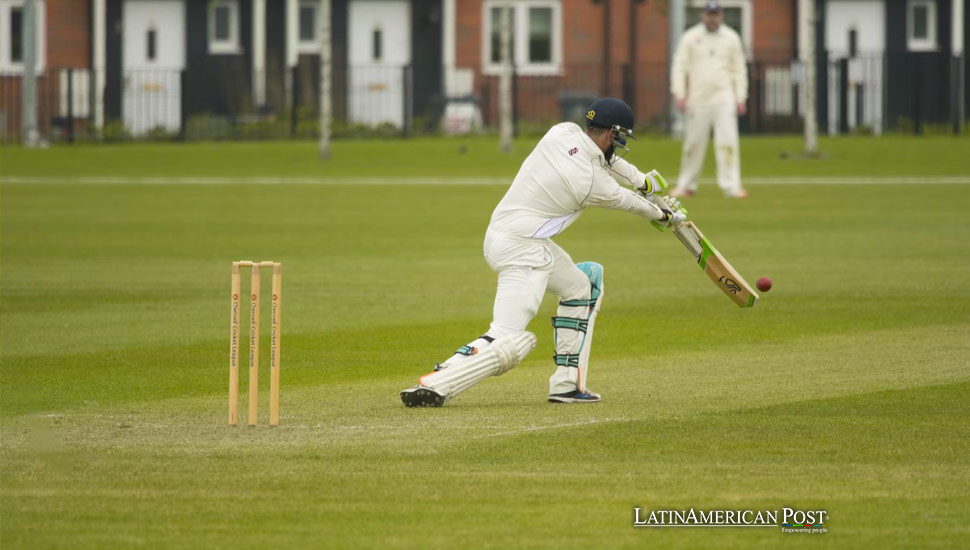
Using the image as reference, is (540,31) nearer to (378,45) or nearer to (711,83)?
(378,45)

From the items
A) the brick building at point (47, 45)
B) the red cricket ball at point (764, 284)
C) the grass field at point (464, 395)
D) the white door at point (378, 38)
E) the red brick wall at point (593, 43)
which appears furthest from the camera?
the white door at point (378, 38)

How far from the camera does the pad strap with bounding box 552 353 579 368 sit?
9.20 m

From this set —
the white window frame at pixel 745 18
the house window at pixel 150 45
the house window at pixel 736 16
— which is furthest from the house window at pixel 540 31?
the house window at pixel 150 45

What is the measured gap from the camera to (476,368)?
348 inches

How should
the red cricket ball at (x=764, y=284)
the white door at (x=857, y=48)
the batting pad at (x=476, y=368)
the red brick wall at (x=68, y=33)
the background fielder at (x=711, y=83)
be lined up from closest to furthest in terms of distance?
the batting pad at (x=476, y=368) → the red cricket ball at (x=764, y=284) → the background fielder at (x=711, y=83) → the white door at (x=857, y=48) → the red brick wall at (x=68, y=33)

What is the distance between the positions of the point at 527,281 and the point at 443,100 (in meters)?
35.3

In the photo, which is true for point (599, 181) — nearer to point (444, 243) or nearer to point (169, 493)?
point (169, 493)

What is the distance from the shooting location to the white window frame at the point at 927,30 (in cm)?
4738

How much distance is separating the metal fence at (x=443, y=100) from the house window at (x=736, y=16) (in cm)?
239

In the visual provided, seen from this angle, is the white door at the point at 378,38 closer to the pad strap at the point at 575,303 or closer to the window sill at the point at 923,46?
the window sill at the point at 923,46

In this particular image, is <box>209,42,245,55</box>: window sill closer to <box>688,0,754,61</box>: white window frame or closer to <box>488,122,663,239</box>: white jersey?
<box>688,0,754,61</box>: white window frame

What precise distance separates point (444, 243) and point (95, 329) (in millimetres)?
7233

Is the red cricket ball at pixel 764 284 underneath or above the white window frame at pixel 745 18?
underneath

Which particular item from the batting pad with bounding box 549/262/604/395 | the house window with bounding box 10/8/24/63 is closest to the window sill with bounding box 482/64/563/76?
the house window with bounding box 10/8/24/63
